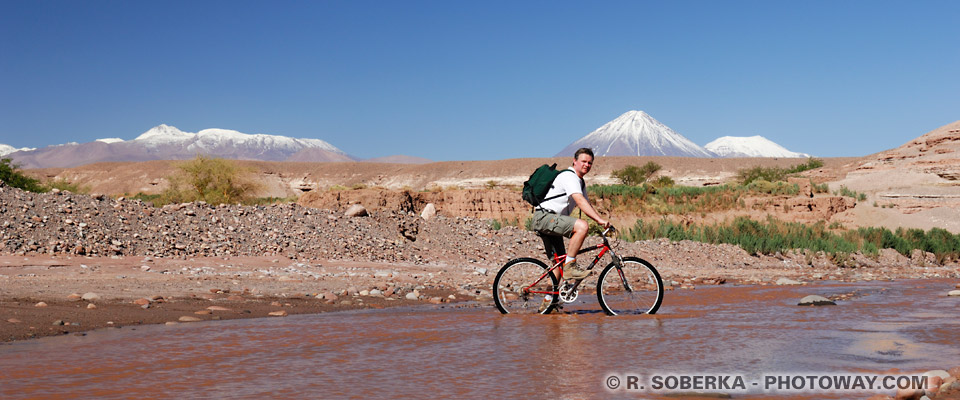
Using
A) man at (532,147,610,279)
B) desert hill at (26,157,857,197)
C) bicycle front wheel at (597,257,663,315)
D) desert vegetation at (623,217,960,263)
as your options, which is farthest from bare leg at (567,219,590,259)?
desert hill at (26,157,857,197)

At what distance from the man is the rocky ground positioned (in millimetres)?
2417

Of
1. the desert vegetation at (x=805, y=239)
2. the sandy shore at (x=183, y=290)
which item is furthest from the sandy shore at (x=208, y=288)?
the desert vegetation at (x=805, y=239)

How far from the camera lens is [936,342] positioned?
624 centimetres

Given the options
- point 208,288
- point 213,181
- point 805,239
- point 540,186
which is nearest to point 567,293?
point 540,186

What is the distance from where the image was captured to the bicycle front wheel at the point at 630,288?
854cm

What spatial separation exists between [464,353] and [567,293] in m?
3.01

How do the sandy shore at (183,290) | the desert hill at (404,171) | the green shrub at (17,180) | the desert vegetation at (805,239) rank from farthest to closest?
the desert hill at (404,171)
the green shrub at (17,180)
the desert vegetation at (805,239)
the sandy shore at (183,290)

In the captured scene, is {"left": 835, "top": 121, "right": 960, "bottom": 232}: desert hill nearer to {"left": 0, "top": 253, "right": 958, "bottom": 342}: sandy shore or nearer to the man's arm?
{"left": 0, "top": 253, "right": 958, "bottom": 342}: sandy shore

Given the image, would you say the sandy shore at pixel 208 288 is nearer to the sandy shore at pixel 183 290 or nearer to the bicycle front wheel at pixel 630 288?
the sandy shore at pixel 183 290

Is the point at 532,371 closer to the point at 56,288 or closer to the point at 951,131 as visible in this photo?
the point at 56,288

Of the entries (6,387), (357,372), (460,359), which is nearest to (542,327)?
(460,359)

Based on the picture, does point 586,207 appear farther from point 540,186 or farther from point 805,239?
point 805,239

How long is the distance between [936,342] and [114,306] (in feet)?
28.3

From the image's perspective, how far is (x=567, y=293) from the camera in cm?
873
